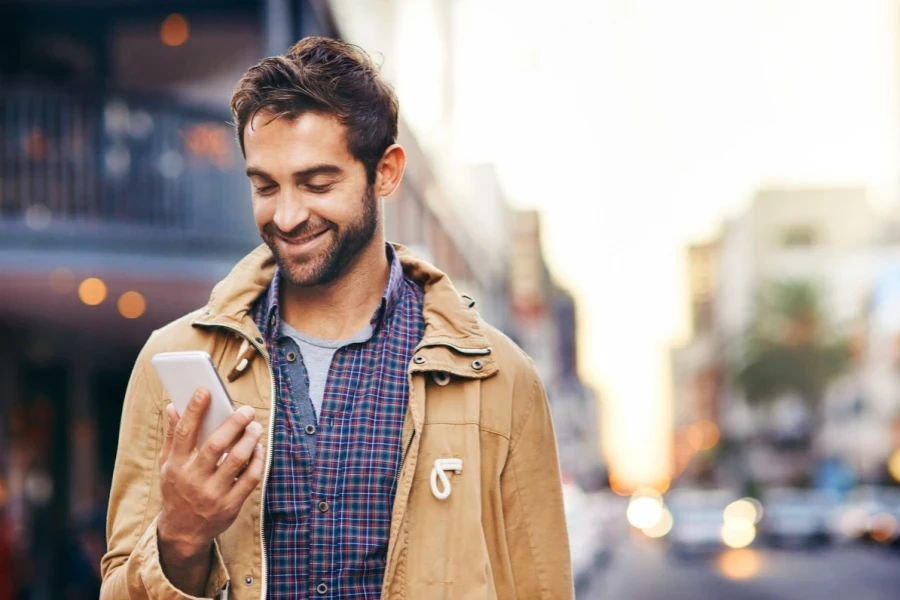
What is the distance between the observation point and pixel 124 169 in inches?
470

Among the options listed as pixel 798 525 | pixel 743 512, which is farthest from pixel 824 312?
pixel 743 512

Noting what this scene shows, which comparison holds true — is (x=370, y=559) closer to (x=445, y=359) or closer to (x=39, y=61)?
(x=445, y=359)

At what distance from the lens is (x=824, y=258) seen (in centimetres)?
8338

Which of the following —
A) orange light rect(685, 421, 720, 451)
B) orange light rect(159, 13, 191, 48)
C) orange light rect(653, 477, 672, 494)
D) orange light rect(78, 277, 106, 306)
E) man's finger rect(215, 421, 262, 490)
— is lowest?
orange light rect(653, 477, 672, 494)

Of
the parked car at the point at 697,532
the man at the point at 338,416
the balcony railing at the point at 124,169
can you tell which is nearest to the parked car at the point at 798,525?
the parked car at the point at 697,532

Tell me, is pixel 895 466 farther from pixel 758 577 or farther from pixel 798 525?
pixel 758 577

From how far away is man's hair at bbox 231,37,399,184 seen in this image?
260 cm

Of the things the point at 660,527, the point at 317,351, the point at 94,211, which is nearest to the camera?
the point at 317,351

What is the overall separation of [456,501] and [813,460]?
2880 inches

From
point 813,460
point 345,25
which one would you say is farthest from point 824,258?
point 345,25

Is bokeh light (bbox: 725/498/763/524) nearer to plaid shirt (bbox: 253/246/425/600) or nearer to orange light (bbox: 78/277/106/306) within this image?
orange light (bbox: 78/277/106/306)

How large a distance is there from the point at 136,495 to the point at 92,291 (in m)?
9.50

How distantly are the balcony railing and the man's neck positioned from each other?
8735 mm

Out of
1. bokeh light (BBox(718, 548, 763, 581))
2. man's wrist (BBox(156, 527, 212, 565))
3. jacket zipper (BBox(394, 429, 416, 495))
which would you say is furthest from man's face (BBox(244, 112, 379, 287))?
bokeh light (BBox(718, 548, 763, 581))
